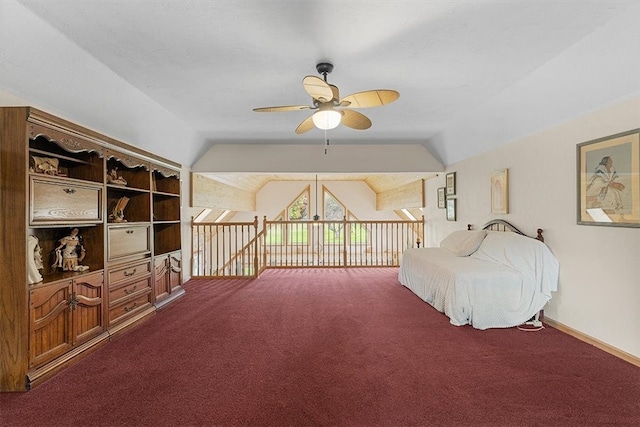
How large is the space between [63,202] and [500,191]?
14.9 ft

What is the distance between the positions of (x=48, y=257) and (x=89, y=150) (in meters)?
0.96

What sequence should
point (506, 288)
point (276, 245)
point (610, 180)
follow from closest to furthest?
1. point (610, 180)
2. point (506, 288)
3. point (276, 245)

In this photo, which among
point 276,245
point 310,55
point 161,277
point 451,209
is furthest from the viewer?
point 276,245

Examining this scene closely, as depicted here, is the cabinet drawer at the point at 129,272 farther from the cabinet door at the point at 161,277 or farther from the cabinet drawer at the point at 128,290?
the cabinet door at the point at 161,277

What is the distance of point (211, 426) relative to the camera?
5.35 ft

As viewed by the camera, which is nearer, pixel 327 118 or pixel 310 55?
pixel 310 55

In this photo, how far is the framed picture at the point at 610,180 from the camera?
2275mm

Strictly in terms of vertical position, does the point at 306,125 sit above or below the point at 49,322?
above

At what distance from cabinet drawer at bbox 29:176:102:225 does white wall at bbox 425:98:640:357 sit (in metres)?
4.25

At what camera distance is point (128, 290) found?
3084 millimetres

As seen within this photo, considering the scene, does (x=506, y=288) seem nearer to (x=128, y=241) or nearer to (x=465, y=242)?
(x=465, y=242)

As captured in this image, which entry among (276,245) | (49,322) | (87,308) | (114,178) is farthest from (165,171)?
(276,245)

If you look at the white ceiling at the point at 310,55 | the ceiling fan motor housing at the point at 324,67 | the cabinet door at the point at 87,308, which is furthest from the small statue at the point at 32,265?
the ceiling fan motor housing at the point at 324,67

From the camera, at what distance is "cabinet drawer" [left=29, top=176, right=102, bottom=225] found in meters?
2.11
